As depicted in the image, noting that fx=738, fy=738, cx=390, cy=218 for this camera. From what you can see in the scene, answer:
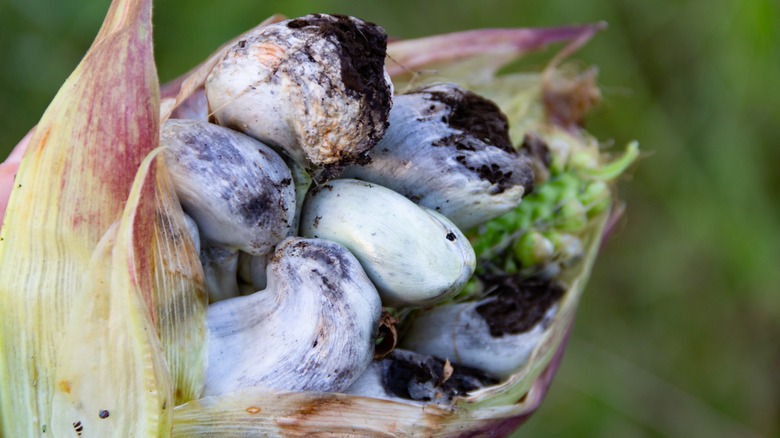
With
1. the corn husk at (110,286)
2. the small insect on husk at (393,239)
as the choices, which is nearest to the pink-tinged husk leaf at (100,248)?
the corn husk at (110,286)

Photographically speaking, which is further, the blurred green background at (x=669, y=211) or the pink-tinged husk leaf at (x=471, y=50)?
the blurred green background at (x=669, y=211)

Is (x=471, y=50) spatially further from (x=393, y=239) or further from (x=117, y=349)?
(x=117, y=349)

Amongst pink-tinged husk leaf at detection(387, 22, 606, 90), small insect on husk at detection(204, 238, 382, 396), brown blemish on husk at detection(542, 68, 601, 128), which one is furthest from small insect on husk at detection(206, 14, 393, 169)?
brown blemish on husk at detection(542, 68, 601, 128)

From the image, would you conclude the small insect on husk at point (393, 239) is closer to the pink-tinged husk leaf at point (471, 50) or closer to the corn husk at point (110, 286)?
the corn husk at point (110, 286)

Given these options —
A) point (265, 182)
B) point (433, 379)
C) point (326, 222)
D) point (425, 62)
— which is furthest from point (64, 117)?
point (425, 62)

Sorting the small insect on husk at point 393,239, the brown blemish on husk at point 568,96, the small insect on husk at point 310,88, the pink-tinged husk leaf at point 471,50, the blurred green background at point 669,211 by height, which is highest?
the small insect on husk at point 310,88

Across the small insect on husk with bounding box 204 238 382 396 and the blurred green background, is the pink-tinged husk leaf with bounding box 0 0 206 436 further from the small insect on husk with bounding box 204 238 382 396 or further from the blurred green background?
the blurred green background

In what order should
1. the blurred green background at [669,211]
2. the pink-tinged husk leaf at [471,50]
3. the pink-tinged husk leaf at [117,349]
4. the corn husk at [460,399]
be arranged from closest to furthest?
the pink-tinged husk leaf at [117,349]
the corn husk at [460,399]
the pink-tinged husk leaf at [471,50]
the blurred green background at [669,211]

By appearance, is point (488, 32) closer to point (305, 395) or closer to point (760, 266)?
point (305, 395)
